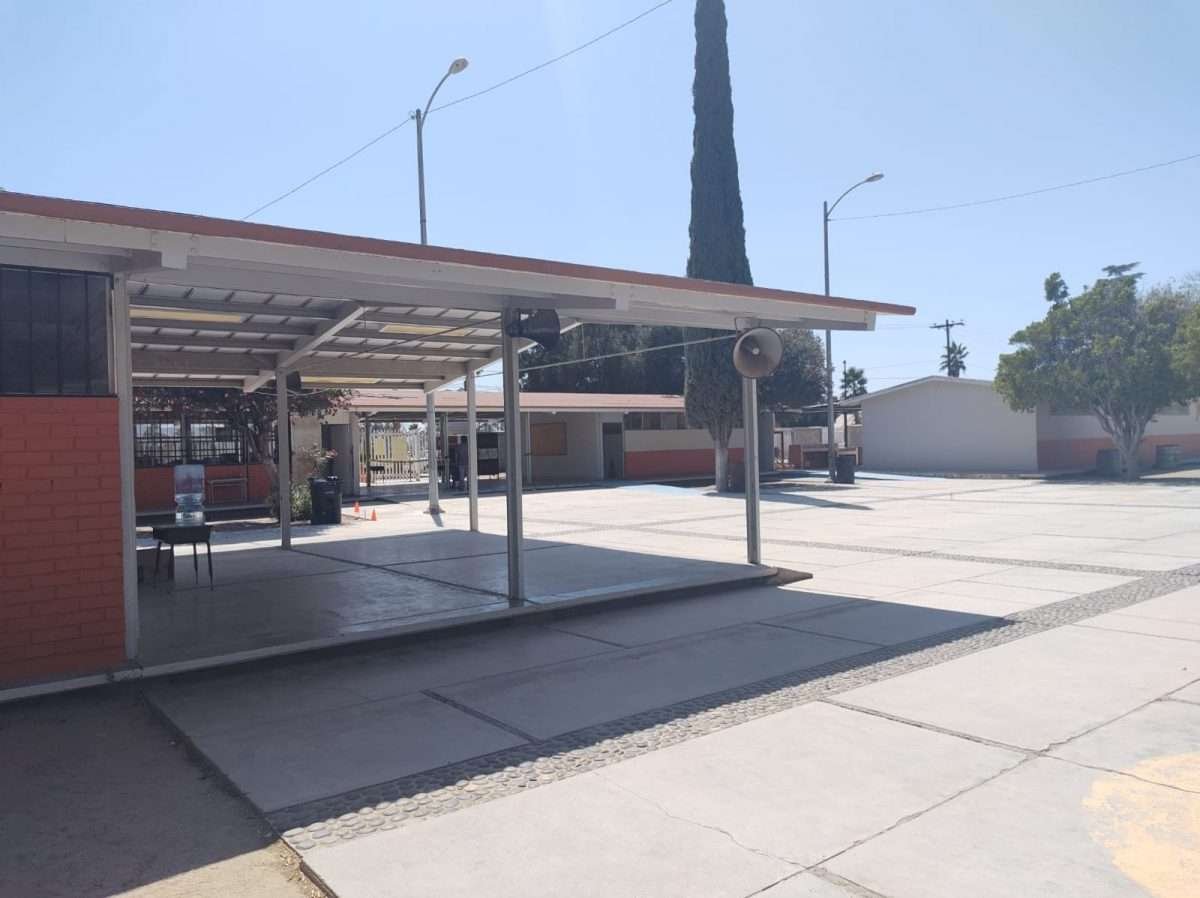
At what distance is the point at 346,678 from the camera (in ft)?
21.9

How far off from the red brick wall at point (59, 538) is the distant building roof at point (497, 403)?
1795 centimetres

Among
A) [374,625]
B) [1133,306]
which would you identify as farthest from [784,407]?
[374,625]

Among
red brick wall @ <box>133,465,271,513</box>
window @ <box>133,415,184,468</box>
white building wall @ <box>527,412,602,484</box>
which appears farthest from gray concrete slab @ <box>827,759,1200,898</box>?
white building wall @ <box>527,412,602,484</box>

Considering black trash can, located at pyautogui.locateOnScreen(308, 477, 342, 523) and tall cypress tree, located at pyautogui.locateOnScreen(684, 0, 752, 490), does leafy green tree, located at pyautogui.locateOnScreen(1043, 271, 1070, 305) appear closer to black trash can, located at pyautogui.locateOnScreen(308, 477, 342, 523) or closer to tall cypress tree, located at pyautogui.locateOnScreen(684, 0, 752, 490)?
tall cypress tree, located at pyautogui.locateOnScreen(684, 0, 752, 490)

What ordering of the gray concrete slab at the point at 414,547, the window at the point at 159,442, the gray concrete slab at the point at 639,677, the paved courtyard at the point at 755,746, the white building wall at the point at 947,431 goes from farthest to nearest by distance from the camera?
the white building wall at the point at 947,431 < the window at the point at 159,442 < the gray concrete slab at the point at 414,547 < the gray concrete slab at the point at 639,677 < the paved courtyard at the point at 755,746

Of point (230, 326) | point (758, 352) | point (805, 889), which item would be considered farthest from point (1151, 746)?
point (230, 326)

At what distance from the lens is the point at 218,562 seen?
12742mm

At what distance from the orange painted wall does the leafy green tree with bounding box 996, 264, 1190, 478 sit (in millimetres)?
4427

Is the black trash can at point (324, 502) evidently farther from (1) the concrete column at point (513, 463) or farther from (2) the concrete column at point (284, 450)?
(1) the concrete column at point (513, 463)

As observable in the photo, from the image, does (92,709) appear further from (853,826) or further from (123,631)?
(853,826)

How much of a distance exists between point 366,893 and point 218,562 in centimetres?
1029

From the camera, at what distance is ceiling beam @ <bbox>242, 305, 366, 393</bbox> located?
31.6 feet

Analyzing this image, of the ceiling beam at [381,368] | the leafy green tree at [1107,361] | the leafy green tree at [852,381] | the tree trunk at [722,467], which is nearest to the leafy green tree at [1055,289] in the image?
the leafy green tree at [1107,361]

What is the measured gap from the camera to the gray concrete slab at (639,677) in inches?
225
